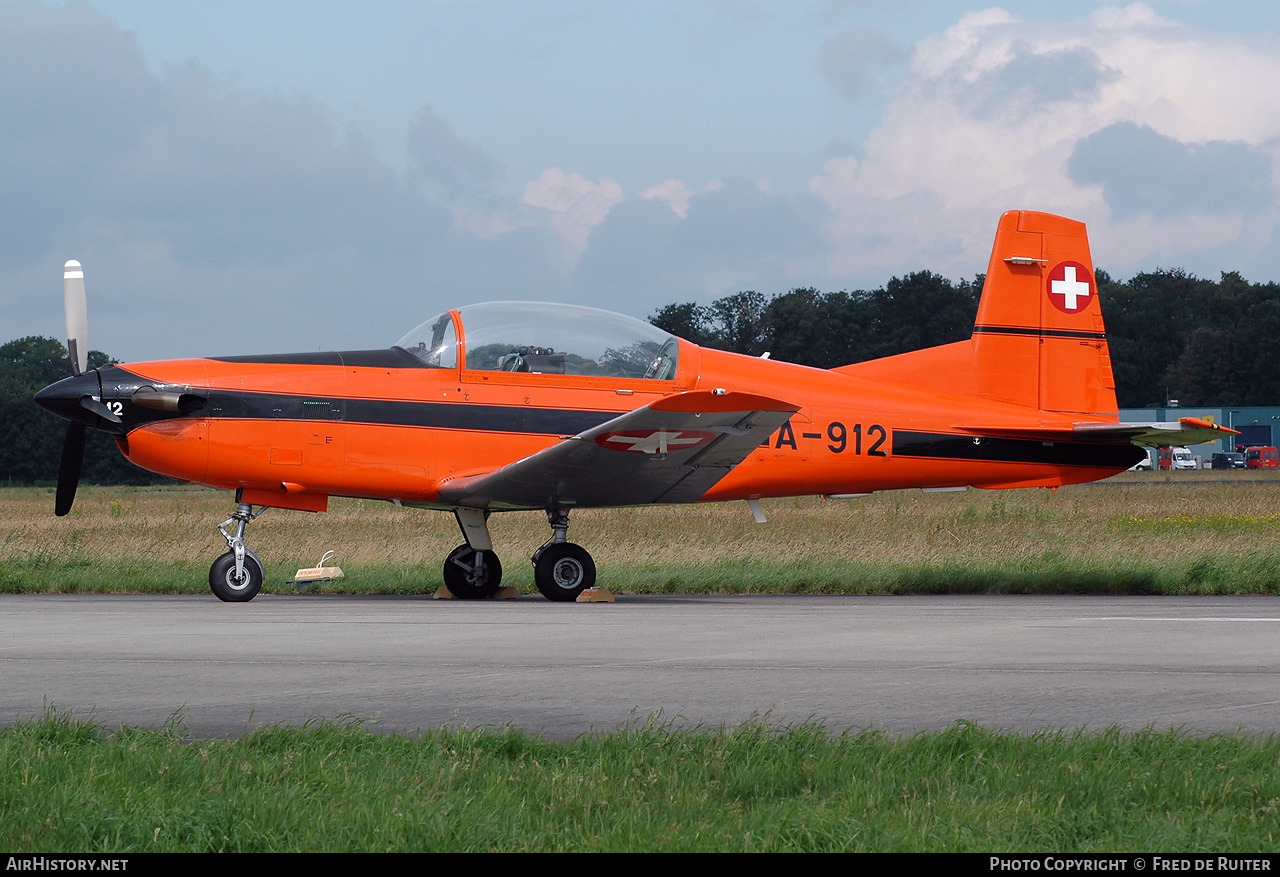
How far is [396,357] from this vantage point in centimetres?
1222

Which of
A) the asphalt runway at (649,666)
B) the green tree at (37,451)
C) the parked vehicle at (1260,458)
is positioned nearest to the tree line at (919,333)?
the parked vehicle at (1260,458)

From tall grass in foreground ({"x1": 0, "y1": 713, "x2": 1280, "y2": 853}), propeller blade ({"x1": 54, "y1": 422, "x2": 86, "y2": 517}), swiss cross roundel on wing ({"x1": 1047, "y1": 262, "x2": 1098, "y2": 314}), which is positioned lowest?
tall grass in foreground ({"x1": 0, "y1": 713, "x2": 1280, "y2": 853})

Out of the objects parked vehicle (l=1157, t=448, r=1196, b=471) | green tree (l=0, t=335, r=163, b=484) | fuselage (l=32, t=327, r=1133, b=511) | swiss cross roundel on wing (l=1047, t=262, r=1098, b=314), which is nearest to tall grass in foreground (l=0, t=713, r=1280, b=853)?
fuselage (l=32, t=327, r=1133, b=511)

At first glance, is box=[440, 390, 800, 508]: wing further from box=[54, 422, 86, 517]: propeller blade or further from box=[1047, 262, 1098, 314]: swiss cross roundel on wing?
box=[1047, 262, 1098, 314]: swiss cross roundel on wing

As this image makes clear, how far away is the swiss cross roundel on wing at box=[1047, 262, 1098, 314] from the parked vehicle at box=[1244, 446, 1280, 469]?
72.0 meters

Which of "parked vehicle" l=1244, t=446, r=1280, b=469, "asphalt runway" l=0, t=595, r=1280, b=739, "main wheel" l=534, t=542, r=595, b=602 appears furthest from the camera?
"parked vehicle" l=1244, t=446, r=1280, b=469

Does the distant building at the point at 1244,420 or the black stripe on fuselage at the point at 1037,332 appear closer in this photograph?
the black stripe on fuselage at the point at 1037,332

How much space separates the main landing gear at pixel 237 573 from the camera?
455 inches

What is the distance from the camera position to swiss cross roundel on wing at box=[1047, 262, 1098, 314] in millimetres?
13789

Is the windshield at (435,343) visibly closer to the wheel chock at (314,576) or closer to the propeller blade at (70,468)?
the wheel chock at (314,576)

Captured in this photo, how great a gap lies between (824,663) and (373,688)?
248 centimetres

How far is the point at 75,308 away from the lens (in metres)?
12.4

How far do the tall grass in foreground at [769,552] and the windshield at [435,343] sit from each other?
2.64m

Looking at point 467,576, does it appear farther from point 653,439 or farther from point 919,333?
point 919,333
